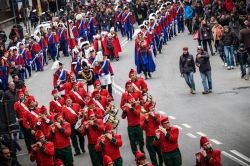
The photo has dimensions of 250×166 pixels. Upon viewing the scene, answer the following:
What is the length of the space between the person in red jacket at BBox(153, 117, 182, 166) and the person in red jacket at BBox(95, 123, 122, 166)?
0.94 m

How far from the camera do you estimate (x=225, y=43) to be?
34.1 meters

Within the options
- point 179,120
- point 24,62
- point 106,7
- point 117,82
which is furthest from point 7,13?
point 179,120

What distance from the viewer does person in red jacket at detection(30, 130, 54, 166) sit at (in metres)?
20.8

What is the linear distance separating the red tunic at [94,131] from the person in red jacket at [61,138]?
0.49m

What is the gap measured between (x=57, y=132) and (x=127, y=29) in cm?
2567

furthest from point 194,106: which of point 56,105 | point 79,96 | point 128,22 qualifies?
point 128,22

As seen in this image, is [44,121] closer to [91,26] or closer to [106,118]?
[106,118]

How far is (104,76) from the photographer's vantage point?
3061cm

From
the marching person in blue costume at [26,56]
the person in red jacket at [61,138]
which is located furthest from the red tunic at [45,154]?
the marching person in blue costume at [26,56]

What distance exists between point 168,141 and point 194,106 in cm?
854

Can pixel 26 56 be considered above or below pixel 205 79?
below

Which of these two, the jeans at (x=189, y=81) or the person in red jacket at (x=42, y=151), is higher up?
the person in red jacket at (x=42, y=151)

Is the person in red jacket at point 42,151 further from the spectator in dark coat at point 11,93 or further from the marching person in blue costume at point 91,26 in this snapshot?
the marching person in blue costume at point 91,26

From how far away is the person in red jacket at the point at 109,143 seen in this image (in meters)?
20.2
